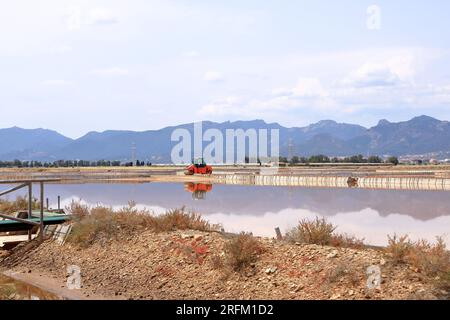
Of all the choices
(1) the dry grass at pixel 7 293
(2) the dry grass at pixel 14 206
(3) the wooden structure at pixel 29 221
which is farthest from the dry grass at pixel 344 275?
(2) the dry grass at pixel 14 206

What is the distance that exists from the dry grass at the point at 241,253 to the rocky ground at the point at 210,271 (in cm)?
15

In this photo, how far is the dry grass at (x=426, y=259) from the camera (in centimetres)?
1173

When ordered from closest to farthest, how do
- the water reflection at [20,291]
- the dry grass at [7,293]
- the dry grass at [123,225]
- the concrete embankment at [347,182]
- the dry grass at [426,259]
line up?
the dry grass at [426,259], the dry grass at [7,293], the water reflection at [20,291], the dry grass at [123,225], the concrete embankment at [347,182]

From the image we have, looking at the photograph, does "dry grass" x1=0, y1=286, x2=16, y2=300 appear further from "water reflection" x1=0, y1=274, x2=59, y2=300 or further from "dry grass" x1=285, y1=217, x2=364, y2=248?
"dry grass" x1=285, y1=217, x2=364, y2=248

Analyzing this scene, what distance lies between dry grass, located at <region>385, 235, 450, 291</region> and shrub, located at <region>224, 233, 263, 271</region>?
2973 millimetres

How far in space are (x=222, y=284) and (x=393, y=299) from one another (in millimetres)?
3821

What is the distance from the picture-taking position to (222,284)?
13820mm

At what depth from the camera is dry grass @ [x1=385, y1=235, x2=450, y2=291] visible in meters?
11.7

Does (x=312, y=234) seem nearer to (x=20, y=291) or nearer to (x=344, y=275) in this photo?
(x=344, y=275)

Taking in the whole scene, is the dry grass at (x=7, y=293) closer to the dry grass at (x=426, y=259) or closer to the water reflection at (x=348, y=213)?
the dry grass at (x=426, y=259)

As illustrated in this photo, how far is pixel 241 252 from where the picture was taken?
47.1 feet

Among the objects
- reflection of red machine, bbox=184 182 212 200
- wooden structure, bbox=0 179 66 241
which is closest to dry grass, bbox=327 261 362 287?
wooden structure, bbox=0 179 66 241
